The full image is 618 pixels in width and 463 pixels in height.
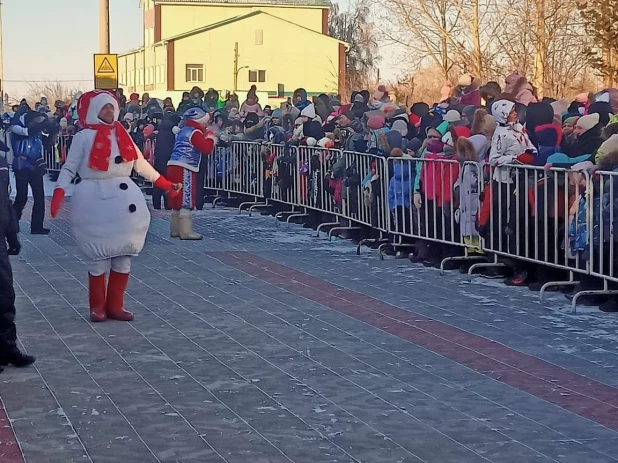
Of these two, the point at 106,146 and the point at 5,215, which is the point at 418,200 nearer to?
the point at 106,146

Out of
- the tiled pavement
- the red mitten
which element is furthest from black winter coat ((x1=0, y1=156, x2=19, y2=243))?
the red mitten

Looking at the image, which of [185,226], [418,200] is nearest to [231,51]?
[185,226]

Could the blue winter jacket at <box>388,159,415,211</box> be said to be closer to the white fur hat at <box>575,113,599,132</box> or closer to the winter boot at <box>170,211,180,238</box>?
the white fur hat at <box>575,113,599,132</box>

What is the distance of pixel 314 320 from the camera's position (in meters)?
9.34

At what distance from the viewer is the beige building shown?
8169 centimetres

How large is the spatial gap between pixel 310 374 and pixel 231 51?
7729 cm

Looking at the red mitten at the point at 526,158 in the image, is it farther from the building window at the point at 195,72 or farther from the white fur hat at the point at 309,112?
the building window at the point at 195,72

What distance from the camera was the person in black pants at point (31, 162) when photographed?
15.8 m

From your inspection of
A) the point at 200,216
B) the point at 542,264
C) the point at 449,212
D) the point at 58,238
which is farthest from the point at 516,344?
the point at 200,216

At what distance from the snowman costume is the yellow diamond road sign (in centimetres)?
1105

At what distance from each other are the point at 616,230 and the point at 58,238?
855 centimetres

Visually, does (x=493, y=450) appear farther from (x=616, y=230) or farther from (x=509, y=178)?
(x=509, y=178)

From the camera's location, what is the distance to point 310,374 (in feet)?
24.2

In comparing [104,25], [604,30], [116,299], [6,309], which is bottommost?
[116,299]
